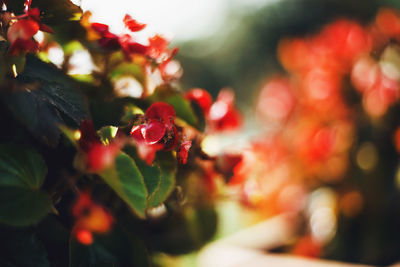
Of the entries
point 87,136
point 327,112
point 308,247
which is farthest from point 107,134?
point 327,112

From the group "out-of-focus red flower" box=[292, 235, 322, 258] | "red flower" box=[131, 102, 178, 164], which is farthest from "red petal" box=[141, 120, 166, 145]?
"out-of-focus red flower" box=[292, 235, 322, 258]

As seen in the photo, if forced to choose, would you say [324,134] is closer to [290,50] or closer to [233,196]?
[290,50]

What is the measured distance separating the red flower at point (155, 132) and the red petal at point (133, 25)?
0.09 metres

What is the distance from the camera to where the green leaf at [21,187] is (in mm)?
293

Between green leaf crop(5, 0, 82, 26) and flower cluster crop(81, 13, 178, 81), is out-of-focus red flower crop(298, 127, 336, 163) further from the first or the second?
green leaf crop(5, 0, 82, 26)

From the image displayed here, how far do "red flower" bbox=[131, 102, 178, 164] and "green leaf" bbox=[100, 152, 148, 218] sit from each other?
0.02 m

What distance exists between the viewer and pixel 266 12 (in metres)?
6.11

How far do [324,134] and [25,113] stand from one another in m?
0.92

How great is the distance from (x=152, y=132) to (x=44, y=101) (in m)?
0.09

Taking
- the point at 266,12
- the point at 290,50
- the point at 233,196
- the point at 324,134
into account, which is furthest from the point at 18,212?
the point at 266,12

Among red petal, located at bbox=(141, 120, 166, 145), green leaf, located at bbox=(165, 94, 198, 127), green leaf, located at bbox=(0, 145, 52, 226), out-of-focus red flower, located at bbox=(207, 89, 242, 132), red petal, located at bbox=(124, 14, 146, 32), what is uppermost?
red petal, located at bbox=(124, 14, 146, 32)

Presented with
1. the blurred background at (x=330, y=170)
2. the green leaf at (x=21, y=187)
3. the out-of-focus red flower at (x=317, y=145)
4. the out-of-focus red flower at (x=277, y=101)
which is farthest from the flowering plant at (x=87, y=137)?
the out-of-focus red flower at (x=277, y=101)

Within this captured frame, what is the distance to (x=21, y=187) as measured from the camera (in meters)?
0.31

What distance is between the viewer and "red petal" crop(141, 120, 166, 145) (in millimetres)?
330
